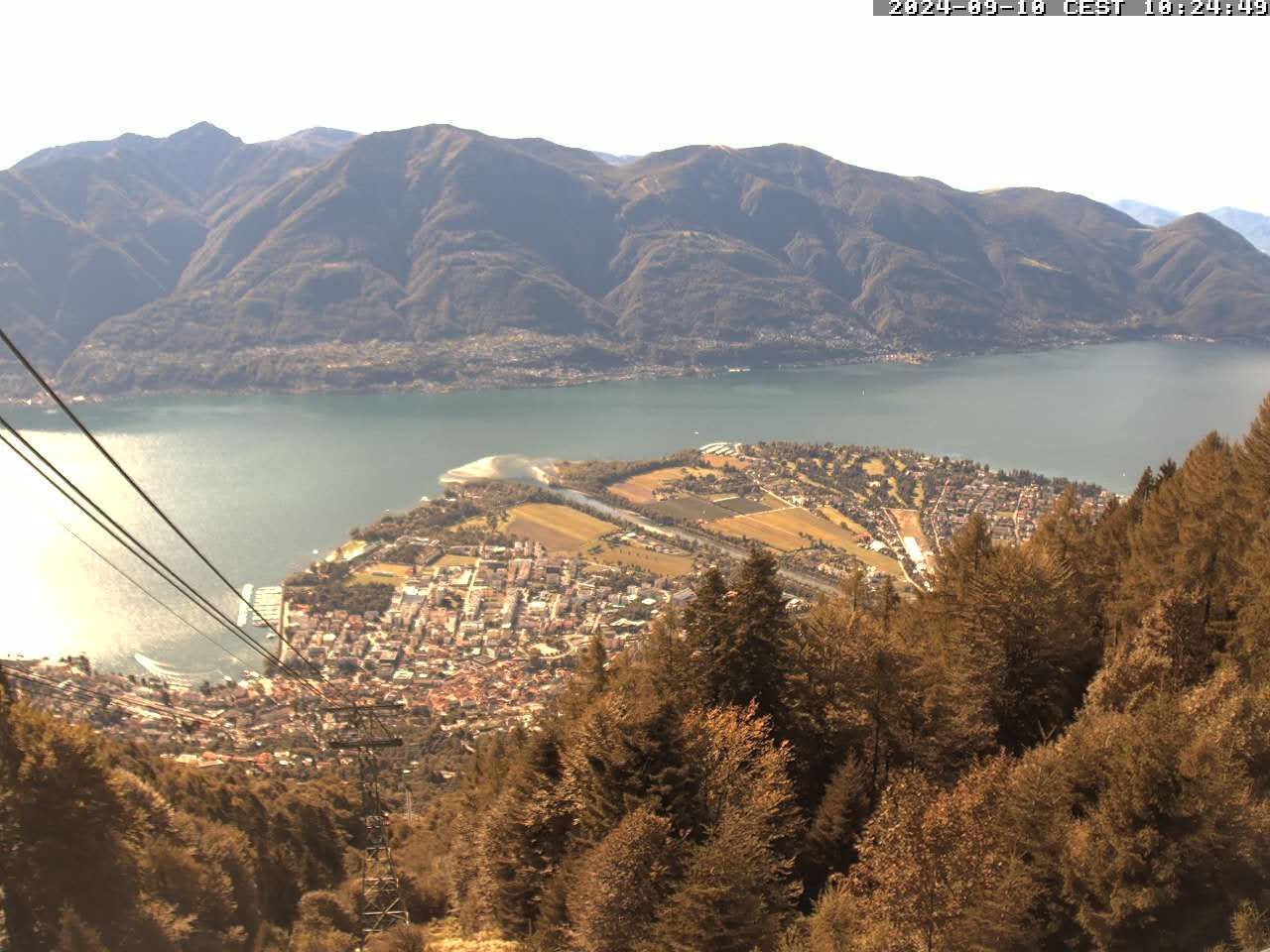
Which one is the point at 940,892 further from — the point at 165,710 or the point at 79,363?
the point at 79,363

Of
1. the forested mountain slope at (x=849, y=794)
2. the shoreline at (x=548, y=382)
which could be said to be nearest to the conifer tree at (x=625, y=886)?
the forested mountain slope at (x=849, y=794)

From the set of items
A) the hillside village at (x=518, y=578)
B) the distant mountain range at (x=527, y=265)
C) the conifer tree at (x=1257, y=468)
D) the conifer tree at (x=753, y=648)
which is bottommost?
the hillside village at (x=518, y=578)

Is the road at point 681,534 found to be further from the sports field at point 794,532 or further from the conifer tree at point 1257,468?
the conifer tree at point 1257,468

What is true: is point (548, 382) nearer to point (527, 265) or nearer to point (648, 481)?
point (527, 265)

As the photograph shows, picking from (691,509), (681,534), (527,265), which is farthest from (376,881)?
(527,265)

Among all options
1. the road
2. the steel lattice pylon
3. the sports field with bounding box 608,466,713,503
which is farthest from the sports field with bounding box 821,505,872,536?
the steel lattice pylon

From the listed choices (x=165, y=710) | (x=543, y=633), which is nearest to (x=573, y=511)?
(x=543, y=633)
